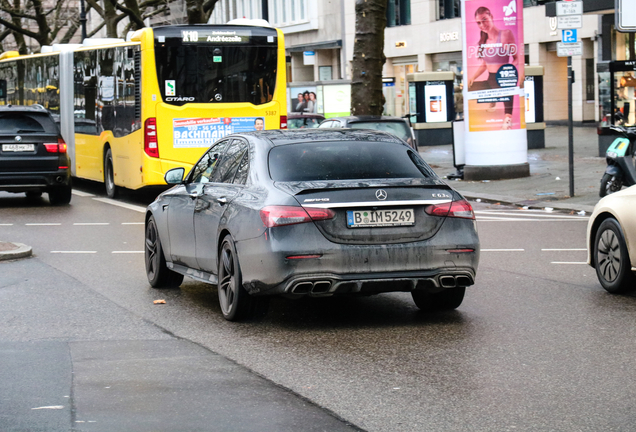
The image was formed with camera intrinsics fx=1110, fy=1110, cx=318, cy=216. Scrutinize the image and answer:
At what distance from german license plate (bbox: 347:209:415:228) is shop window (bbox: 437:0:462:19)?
148ft

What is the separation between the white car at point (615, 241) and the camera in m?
8.98

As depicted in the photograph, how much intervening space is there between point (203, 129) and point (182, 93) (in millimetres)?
714

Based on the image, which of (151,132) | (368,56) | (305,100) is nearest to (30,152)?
(151,132)

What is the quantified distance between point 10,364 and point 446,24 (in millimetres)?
47579

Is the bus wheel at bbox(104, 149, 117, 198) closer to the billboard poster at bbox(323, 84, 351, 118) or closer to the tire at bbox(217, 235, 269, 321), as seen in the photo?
the tire at bbox(217, 235, 269, 321)

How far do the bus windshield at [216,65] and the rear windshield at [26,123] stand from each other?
2130 mm

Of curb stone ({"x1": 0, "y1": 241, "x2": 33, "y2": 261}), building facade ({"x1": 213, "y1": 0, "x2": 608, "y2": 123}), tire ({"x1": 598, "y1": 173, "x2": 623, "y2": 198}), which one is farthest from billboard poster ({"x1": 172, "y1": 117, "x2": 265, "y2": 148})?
building facade ({"x1": 213, "y1": 0, "x2": 608, "y2": 123})

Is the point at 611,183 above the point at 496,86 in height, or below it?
below

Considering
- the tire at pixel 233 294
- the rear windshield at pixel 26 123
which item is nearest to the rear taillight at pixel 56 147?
the rear windshield at pixel 26 123

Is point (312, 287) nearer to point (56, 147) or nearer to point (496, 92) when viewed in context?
Result: point (56, 147)

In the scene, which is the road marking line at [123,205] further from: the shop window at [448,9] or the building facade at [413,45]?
the shop window at [448,9]

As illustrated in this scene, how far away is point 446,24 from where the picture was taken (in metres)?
52.6

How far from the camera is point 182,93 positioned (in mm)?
19000

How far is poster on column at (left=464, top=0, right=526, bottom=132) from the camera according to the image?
2244 centimetres
